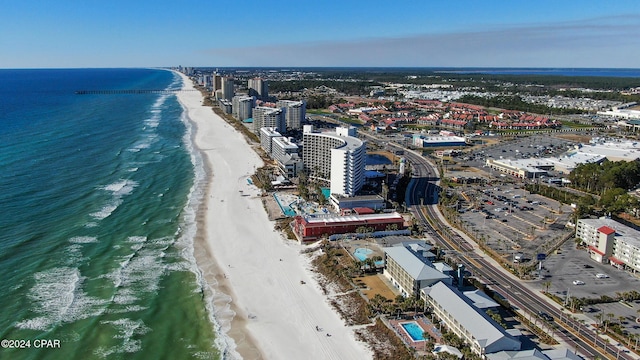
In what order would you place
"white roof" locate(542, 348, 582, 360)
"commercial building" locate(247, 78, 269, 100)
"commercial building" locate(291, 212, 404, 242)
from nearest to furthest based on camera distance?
"white roof" locate(542, 348, 582, 360)
"commercial building" locate(291, 212, 404, 242)
"commercial building" locate(247, 78, 269, 100)

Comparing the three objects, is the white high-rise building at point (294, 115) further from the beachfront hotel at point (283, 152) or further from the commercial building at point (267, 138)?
the beachfront hotel at point (283, 152)

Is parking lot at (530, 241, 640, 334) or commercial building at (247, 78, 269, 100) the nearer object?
parking lot at (530, 241, 640, 334)

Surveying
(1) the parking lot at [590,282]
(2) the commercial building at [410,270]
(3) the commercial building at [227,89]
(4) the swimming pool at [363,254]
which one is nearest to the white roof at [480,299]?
(2) the commercial building at [410,270]

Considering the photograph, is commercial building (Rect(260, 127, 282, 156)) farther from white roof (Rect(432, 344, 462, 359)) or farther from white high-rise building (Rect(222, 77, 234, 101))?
white high-rise building (Rect(222, 77, 234, 101))

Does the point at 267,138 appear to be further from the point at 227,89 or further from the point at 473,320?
the point at 227,89

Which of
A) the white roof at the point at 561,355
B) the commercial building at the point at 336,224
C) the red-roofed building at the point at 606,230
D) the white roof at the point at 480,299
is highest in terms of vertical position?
the red-roofed building at the point at 606,230

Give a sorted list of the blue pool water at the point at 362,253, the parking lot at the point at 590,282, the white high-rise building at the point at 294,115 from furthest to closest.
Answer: the white high-rise building at the point at 294,115 < the blue pool water at the point at 362,253 < the parking lot at the point at 590,282

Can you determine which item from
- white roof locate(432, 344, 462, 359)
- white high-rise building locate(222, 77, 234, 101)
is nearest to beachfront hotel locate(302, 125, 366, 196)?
white roof locate(432, 344, 462, 359)
